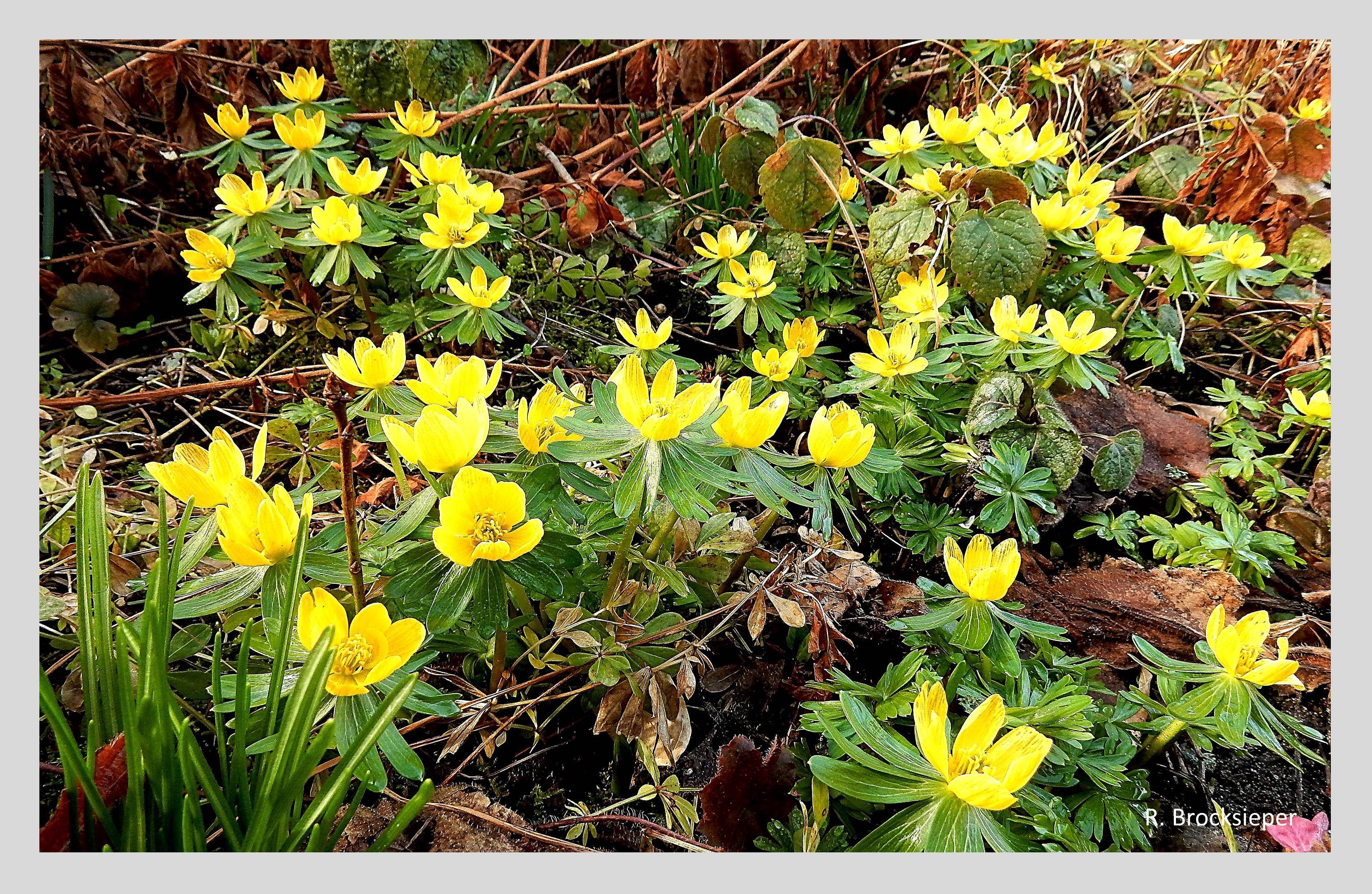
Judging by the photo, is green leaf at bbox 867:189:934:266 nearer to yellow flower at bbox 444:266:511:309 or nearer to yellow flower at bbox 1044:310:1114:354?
yellow flower at bbox 1044:310:1114:354

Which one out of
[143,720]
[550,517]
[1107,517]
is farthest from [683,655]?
[1107,517]

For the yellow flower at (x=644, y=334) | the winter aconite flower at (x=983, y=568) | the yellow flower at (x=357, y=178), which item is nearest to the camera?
the winter aconite flower at (x=983, y=568)

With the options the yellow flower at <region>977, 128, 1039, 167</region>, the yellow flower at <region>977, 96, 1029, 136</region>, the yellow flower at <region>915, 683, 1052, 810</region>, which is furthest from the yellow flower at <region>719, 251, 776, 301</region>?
the yellow flower at <region>915, 683, 1052, 810</region>

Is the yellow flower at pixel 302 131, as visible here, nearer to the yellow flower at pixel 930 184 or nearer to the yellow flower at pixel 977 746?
the yellow flower at pixel 930 184

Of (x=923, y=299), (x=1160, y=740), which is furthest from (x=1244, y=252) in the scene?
(x=1160, y=740)

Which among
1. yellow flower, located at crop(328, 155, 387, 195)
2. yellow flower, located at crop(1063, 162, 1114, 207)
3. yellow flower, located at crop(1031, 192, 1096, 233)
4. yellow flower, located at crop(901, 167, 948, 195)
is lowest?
yellow flower, located at crop(1031, 192, 1096, 233)

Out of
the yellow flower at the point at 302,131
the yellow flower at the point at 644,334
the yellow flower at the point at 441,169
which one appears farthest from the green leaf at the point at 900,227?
the yellow flower at the point at 302,131
